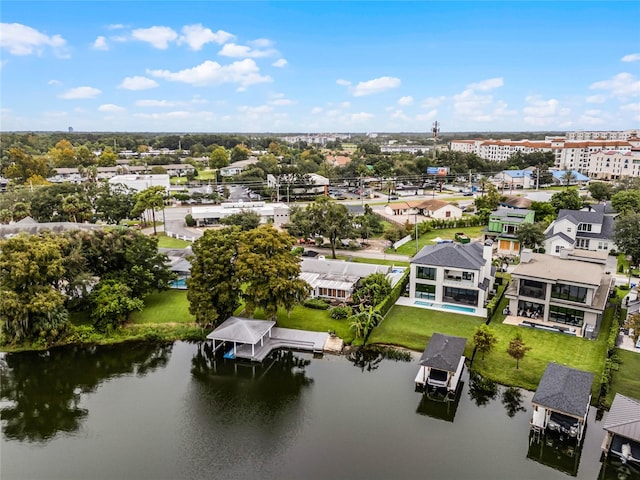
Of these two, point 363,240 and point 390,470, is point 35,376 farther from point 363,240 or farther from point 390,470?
point 363,240

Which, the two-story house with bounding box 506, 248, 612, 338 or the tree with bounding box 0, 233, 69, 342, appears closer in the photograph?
the tree with bounding box 0, 233, 69, 342

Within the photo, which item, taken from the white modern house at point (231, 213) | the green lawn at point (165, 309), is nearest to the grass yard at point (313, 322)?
the green lawn at point (165, 309)

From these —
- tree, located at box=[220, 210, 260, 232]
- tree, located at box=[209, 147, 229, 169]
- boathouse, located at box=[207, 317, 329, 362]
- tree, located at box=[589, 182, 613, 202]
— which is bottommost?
boathouse, located at box=[207, 317, 329, 362]

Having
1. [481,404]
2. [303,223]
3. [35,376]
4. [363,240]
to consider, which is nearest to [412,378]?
[481,404]

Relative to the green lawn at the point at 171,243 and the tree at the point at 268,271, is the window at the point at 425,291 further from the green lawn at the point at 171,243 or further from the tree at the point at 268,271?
the green lawn at the point at 171,243

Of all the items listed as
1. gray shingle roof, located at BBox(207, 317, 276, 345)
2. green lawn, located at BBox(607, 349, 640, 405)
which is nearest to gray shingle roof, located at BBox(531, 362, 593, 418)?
green lawn, located at BBox(607, 349, 640, 405)

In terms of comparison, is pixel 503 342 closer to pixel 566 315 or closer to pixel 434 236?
pixel 566 315

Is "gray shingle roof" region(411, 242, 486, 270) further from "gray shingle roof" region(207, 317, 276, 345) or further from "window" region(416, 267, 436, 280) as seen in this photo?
"gray shingle roof" region(207, 317, 276, 345)
